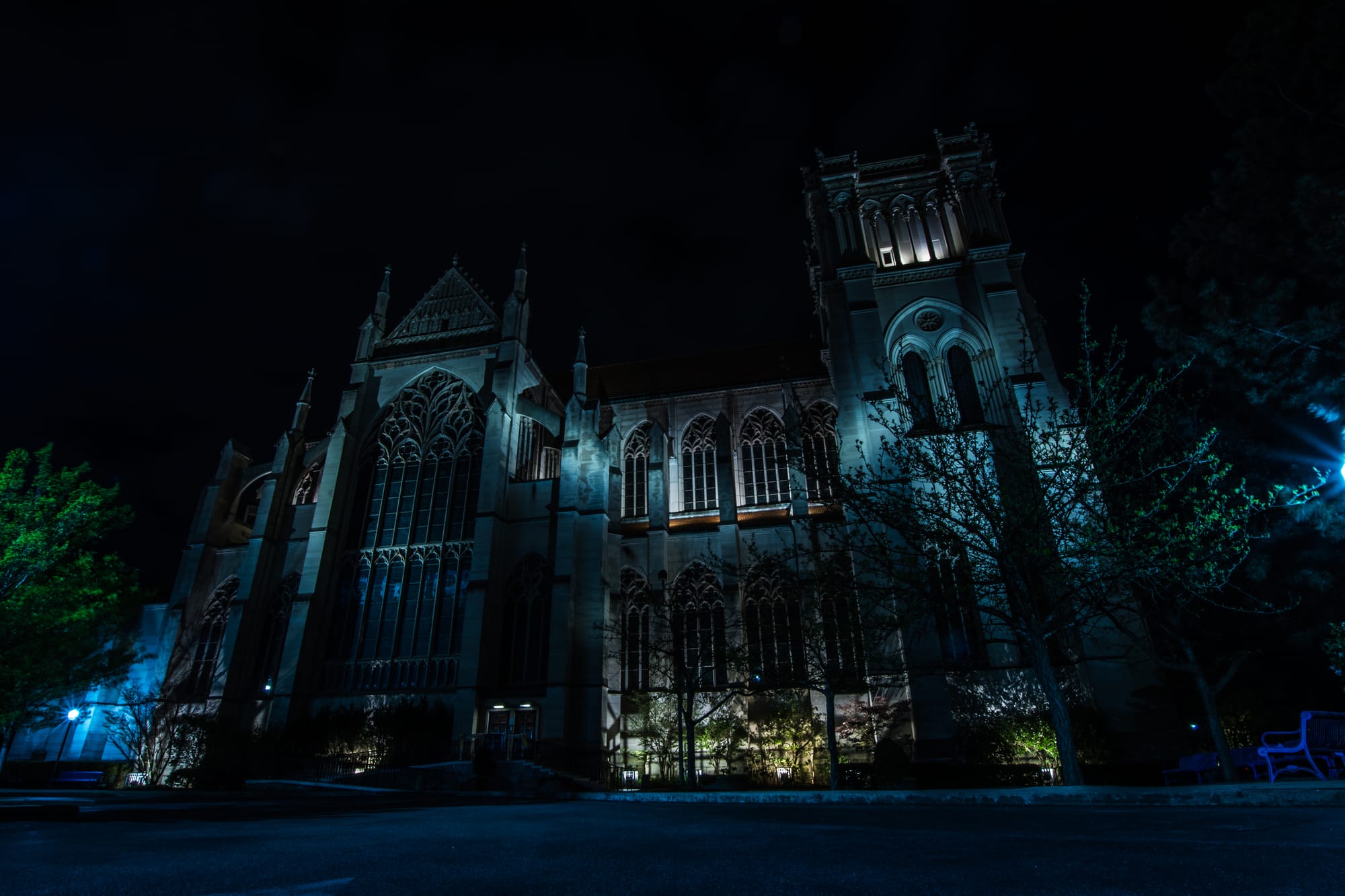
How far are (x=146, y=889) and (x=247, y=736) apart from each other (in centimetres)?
2550

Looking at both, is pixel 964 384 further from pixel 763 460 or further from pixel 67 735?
pixel 67 735

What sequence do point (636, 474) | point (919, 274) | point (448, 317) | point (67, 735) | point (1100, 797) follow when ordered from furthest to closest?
point (448, 317), point (636, 474), point (919, 274), point (67, 735), point (1100, 797)

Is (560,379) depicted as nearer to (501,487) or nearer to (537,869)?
(501,487)

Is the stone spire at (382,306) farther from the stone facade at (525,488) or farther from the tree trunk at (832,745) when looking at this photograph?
the tree trunk at (832,745)

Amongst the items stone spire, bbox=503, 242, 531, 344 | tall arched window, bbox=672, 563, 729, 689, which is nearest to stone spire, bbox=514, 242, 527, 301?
stone spire, bbox=503, 242, 531, 344

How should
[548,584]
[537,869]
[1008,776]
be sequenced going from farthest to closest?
[548,584], [1008,776], [537,869]

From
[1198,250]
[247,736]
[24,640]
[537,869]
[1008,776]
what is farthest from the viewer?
[247,736]

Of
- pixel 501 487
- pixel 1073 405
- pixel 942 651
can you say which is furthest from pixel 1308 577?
pixel 501 487

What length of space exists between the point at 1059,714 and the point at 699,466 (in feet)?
63.5

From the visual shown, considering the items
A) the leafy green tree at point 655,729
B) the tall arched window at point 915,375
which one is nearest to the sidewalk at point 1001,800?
the leafy green tree at point 655,729

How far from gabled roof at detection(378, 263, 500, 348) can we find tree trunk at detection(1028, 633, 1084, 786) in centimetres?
2501

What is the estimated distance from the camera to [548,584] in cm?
2481

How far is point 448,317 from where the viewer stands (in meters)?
31.2

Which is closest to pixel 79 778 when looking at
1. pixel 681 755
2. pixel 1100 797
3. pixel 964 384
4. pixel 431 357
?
pixel 431 357
